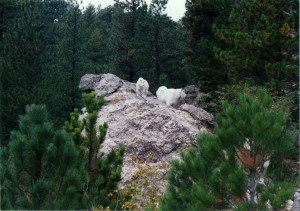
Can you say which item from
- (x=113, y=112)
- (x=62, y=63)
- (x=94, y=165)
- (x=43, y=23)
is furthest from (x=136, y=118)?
(x=62, y=63)

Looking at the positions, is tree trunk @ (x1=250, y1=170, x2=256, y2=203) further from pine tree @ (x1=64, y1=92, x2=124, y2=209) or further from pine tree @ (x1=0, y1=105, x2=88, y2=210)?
pine tree @ (x1=64, y1=92, x2=124, y2=209)

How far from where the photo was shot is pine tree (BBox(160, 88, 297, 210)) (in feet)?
12.7

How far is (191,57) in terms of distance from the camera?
21.3 metres

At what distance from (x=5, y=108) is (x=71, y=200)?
14.6 meters

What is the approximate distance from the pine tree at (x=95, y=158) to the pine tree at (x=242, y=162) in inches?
77.6

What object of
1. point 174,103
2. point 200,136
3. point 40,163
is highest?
point 200,136

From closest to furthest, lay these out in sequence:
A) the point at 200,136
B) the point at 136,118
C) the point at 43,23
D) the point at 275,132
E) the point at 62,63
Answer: the point at 275,132 < the point at 200,136 < the point at 136,118 < the point at 43,23 < the point at 62,63

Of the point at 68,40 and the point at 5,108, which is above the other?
the point at 68,40

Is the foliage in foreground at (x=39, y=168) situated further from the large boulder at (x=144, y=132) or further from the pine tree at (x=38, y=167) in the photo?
the large boulder at (x=144, y=132)

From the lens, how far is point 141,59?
2388cm

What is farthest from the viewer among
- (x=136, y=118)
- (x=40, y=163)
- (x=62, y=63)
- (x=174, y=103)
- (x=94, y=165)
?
(x=62, y=63)

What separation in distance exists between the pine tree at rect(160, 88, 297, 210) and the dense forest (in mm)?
32

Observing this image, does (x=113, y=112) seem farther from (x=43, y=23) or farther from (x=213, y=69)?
(x=43, y=23)

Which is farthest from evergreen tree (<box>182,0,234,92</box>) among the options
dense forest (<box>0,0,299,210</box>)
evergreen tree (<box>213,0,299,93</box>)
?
evergreen tree (<box>213,0,299,93</box>)
